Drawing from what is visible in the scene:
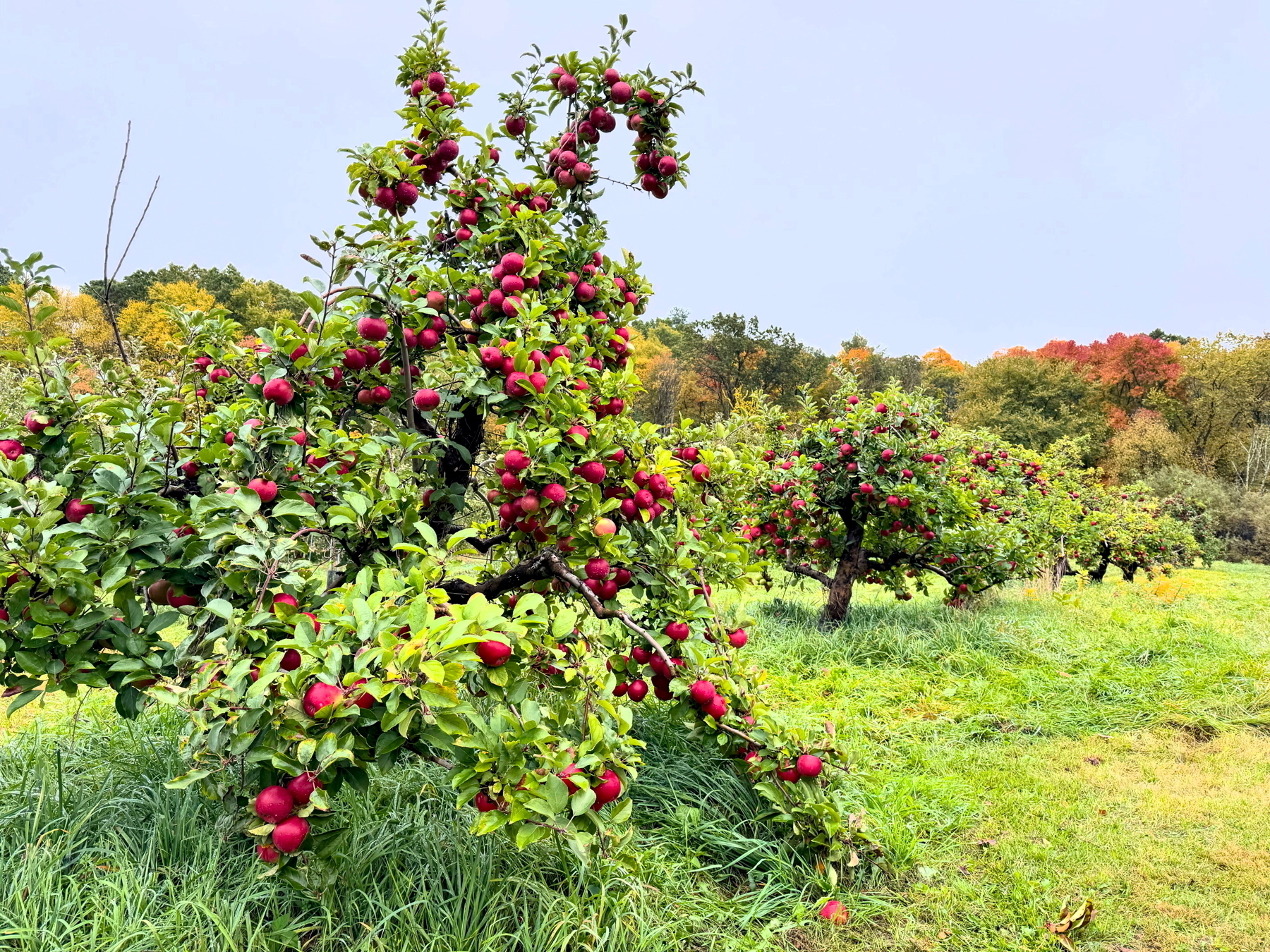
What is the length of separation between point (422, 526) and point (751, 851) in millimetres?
1724

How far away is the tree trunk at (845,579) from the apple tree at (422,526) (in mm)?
3884

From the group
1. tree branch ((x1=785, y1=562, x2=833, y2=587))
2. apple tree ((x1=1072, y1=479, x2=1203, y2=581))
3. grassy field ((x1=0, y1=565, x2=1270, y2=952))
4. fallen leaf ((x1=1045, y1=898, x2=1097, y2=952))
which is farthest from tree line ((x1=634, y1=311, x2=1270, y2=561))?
fallen leaf ((x1=1045, y1=898, x2=1097, y2=952))

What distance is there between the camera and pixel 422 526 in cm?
209

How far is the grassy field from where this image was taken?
2.08 metres

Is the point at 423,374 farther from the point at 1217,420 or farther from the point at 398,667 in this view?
the point at 1217,420

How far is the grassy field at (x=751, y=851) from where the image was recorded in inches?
82.0

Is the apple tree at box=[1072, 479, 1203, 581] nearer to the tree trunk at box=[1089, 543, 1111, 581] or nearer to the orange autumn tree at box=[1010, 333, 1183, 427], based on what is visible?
the tree trunk at box=[1089, 543, 1111, 581]

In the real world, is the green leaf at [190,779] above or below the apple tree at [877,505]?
below

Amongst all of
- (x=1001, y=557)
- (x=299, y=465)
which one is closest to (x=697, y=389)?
(x=1001, y=557)

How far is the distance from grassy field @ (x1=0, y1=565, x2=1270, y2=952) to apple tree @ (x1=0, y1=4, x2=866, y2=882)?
Answer: 229 mm

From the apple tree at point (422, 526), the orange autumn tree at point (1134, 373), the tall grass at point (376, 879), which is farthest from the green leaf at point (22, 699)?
the orange autumn tree at point (1134, 373)

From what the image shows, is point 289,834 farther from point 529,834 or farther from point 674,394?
point 674,394

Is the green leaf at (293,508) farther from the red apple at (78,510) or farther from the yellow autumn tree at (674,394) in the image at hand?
the yellow autumn tree at (674,394)

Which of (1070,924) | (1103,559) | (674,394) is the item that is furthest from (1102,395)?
(1070,924)
